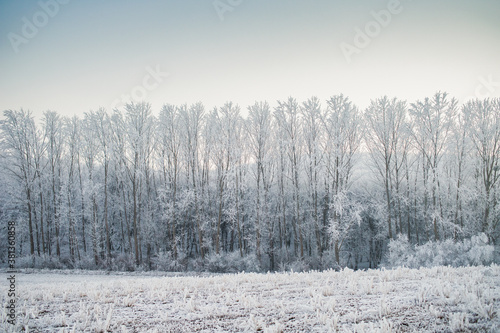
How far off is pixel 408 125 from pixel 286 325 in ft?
76.6

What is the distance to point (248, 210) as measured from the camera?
3067 cm

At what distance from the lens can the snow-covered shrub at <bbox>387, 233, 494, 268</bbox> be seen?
16938 mm

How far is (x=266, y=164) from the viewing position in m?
25.9

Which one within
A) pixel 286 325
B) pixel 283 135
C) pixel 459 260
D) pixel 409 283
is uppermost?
pixel 283 135

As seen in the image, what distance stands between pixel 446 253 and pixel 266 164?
53.7ft

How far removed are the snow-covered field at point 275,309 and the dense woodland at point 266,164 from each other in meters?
11.8

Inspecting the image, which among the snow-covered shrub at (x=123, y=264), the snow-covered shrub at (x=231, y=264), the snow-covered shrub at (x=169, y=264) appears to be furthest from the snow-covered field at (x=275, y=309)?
the snow-covered shrub at (x=123, y=264)

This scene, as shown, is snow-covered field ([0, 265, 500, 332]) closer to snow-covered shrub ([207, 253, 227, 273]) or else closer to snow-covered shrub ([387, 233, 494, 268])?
snow-covered shrub ([387, 233, 494, 268])

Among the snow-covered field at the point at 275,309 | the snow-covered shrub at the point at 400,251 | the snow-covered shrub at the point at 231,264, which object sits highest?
the snow-covered field at the point at 275,309

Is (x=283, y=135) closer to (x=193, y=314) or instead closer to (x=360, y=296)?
(x=360, y=296)

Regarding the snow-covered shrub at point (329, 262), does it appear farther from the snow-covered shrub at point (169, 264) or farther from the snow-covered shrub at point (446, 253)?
the snow-covered shrub at point (169, 264)

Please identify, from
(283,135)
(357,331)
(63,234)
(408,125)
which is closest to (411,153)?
(408,125)

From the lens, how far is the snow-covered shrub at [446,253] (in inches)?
667

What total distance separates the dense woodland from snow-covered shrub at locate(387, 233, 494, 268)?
1.37m
